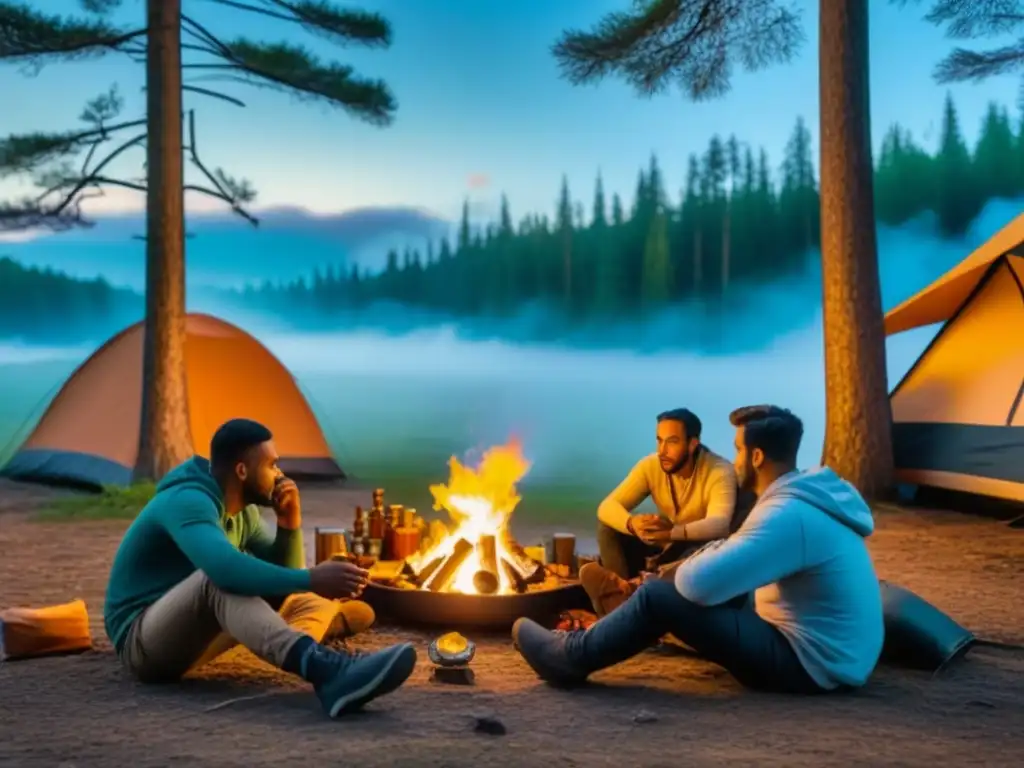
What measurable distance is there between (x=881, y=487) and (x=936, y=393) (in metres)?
0.88

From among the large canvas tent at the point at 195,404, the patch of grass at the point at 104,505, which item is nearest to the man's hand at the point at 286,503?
the patch of grass at the point at 104,505

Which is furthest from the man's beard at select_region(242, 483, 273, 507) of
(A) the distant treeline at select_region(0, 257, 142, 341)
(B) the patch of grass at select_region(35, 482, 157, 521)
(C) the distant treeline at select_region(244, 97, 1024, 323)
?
(A) the distant treeline at select_region(0, 257, 142, 341)

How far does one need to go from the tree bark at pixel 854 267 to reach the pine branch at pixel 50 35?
5879mm

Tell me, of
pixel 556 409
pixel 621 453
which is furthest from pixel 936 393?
pixel 556 409

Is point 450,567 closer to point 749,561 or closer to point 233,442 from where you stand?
point 233,442

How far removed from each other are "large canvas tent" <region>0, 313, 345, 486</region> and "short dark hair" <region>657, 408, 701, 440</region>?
20.7 feet

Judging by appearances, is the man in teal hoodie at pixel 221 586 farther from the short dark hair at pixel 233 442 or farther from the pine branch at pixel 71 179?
the pine branch at pixel 71 179

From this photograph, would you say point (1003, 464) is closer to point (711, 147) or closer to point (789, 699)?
point (789, 699)

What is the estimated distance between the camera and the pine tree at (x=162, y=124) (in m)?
9.62

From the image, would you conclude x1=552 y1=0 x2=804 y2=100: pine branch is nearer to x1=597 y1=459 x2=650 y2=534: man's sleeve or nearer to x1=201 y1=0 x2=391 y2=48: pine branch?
x1=201 y1=0 x2=391 y2=48: pine branch

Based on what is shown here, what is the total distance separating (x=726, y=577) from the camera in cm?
339

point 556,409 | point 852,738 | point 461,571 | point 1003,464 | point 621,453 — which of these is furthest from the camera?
point 556,409

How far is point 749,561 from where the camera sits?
3.40 metres

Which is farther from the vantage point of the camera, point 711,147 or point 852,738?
point 711,147
